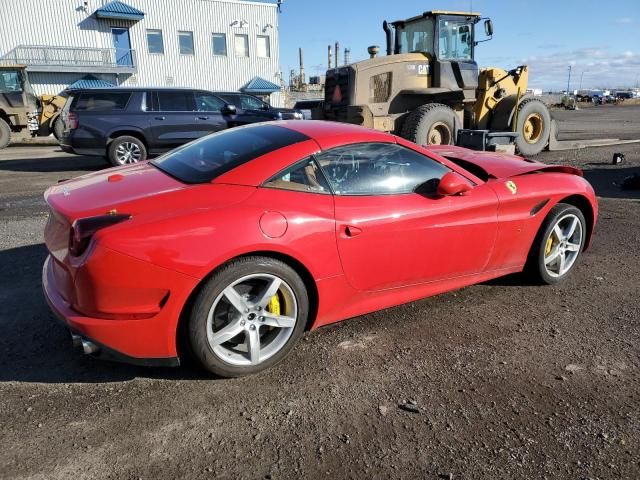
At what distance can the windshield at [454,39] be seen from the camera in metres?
10.7

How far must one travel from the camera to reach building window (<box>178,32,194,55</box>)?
32125 millimetres

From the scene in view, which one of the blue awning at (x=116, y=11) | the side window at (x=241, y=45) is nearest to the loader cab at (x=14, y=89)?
the blue awning at (x=116, y=11)

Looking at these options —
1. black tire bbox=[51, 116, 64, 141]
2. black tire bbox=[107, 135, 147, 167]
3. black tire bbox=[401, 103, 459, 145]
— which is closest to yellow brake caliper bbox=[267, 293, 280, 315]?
black tire bbox=[401, 103, 459, 145]

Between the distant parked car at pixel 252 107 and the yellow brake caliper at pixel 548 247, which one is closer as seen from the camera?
the yellow brake caliper at pixel 548 247

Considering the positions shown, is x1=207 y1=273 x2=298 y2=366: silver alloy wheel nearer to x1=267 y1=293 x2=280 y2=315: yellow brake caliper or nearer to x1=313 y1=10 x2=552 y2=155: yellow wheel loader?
x1=267 y1=293 x2=280 y2=315: yellow brake caliper

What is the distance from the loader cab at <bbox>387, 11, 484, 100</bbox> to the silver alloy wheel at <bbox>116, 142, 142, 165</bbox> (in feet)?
21.3

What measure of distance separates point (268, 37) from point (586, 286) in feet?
111

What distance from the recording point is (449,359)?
3.06 meters

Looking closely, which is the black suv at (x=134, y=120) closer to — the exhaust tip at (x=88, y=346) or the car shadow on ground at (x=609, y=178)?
the car shadow on ground at (x=609, y=178)

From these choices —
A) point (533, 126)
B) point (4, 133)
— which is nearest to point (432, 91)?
point (533, 126)

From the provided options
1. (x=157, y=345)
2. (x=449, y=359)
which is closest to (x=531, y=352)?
(x=449, y=359)

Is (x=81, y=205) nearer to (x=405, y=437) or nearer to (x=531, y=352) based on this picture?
(x=405, y=437)

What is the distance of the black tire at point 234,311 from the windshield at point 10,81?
715 inches

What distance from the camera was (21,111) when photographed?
16969 millimetres
